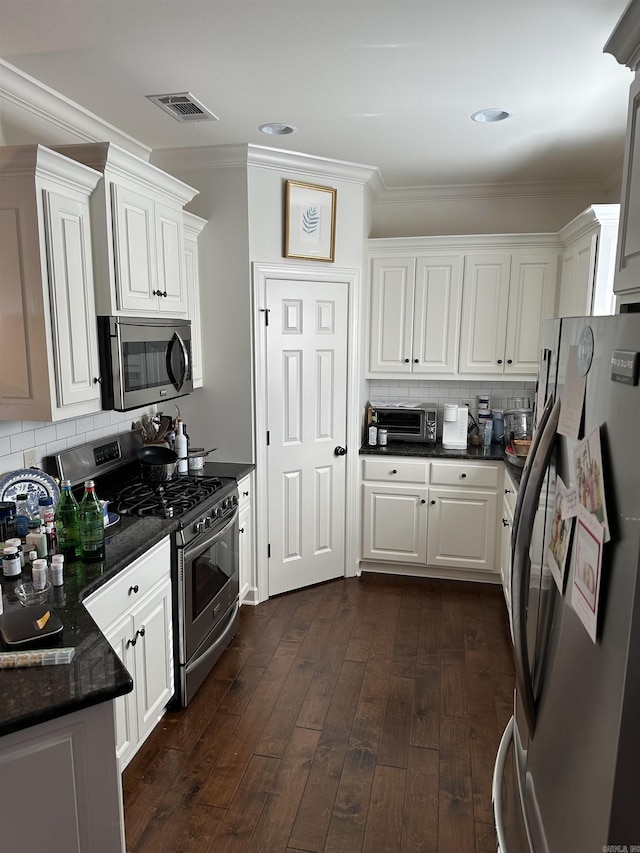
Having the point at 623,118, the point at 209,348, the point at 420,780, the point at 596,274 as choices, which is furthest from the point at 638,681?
the point at 209,348

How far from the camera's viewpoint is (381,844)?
2.02m

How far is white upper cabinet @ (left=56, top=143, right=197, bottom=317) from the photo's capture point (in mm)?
2424

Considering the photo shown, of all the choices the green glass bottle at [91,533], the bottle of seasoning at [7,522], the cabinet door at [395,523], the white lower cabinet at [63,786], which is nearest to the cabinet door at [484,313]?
the cabinet door at [395,523]

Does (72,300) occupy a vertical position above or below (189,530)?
above

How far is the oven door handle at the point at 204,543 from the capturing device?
8.68 ft

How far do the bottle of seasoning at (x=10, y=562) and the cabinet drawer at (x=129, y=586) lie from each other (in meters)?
0.27

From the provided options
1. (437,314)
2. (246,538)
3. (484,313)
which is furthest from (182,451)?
(484,313)

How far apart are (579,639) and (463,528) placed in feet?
10.2

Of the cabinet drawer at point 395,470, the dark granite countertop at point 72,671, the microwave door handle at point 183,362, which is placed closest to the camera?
the dark granite countertop at point 72,671

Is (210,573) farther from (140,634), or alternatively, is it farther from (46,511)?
(46,511)

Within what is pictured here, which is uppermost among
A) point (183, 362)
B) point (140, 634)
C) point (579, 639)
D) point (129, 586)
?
point (183, 362)

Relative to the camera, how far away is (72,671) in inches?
58.4

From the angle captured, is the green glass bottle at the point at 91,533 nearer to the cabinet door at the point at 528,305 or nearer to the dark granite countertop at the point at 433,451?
the dark granite countertop at the point at 433,451

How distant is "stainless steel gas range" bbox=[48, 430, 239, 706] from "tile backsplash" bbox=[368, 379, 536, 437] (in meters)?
1.74
